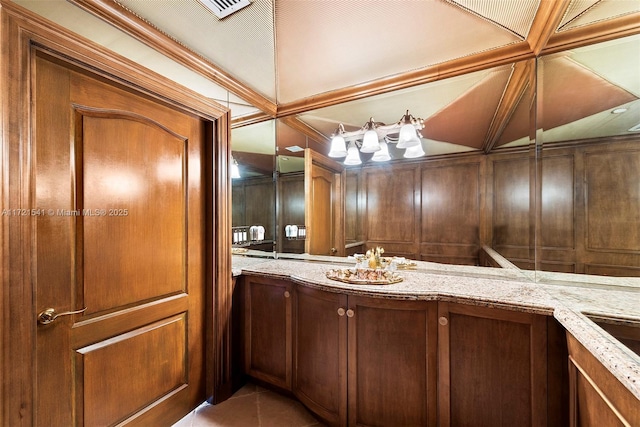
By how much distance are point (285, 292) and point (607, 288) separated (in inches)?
73.7

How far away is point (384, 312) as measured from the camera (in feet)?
4.56

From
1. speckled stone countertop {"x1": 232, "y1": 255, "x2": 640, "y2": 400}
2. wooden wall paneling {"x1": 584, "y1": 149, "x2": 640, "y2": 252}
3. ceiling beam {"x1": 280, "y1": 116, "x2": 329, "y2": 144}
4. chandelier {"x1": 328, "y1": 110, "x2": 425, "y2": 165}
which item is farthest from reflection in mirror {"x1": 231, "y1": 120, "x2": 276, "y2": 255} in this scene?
wooden wall paneling {"x1": 584, "y1": 149, "x2": 640, "y2": 252}

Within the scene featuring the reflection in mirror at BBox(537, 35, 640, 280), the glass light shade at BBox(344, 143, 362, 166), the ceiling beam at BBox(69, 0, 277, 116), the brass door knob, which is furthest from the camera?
the glass light shade at BBox(344, 143, 362, 166)

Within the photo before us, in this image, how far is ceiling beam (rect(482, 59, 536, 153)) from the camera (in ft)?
5.22

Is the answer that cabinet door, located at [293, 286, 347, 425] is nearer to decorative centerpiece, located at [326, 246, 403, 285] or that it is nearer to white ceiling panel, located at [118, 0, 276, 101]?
decorative centerpiece, located at [326, 246, 403, 285]

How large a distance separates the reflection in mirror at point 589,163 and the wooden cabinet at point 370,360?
101cm

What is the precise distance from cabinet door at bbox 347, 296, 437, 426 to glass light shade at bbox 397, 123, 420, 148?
46.4 inches

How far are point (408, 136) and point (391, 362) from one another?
1.51m

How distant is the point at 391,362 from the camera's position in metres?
1.37

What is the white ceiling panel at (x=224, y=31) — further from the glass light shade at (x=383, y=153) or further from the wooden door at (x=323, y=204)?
the glass light shade at (x=383, y=153)

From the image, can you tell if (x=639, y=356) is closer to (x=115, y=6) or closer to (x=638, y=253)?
(x=638, y=253)

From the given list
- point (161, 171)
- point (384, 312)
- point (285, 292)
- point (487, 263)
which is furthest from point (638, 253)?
point (161, 171)

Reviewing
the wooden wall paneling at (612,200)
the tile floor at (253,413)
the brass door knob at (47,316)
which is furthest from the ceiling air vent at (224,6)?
the wooden wall paneling at (612,200)

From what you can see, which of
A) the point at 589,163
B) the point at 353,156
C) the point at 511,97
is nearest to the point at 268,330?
the point at 353,156
